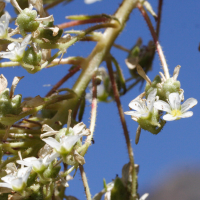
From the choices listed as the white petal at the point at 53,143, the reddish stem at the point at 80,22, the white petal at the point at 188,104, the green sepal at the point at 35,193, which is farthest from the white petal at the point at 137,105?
the reddish stem at the point at 80,22

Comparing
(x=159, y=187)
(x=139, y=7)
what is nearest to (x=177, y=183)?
(x=159, y=187)

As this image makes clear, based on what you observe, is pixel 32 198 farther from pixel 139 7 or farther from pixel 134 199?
pixel 139 7

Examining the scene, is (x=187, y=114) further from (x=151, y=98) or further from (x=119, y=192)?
(x=119, y=192)

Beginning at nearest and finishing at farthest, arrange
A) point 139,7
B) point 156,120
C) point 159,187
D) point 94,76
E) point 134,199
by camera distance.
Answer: point 156,120 → point 134,199 → point 94,76 → point 139,7 → point 159,187

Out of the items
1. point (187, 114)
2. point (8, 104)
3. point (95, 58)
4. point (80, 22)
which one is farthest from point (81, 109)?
point (187, 114)

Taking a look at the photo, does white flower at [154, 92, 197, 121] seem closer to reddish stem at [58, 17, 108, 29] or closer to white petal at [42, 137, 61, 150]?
white petal at [42, 137, 61, 150]

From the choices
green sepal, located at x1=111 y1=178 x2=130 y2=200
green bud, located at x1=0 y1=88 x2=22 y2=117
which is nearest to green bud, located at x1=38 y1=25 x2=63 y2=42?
green bud, located at x1=0 y1=88 x2=22 y2=117
